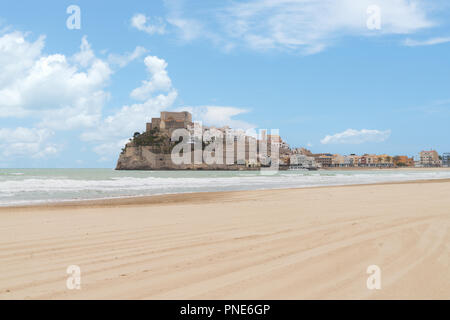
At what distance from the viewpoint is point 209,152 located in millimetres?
147250

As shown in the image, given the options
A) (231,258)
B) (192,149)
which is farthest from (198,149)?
(231,258)

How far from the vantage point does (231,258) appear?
4.45 meters

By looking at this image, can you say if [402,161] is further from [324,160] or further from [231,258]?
[231,258]

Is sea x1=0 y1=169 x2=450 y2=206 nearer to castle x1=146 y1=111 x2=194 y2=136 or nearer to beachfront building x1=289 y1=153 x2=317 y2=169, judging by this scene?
castle x1=146 y1=111 x2=194 y2=136

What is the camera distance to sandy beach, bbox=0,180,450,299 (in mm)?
3299

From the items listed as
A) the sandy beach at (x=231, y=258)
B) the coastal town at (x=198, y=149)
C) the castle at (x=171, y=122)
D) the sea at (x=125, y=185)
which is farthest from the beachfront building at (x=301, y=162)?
the sandy beach at (x=231, y=258)

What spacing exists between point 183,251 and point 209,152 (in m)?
143

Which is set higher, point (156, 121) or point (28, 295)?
point (156, 121)

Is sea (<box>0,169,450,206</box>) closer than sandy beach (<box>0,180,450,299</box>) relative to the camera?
No

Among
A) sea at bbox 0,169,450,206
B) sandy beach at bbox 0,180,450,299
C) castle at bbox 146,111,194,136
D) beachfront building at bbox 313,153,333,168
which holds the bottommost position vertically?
sea at bbox 0,169,450,206

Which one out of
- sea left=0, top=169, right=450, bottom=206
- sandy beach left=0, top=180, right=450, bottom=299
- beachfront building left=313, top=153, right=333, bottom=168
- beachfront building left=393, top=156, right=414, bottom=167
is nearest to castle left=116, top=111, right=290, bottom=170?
beachfront building left=313, top=153, right=333, bottom=168
